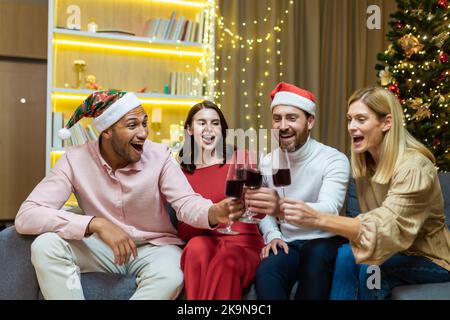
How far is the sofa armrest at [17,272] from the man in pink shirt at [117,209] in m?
0.07

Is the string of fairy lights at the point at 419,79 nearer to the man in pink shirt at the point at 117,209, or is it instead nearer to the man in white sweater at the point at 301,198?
the man in white sweater at the point at 301,198

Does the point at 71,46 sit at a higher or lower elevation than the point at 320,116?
higher

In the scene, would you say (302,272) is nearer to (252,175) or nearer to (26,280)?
(252,175)

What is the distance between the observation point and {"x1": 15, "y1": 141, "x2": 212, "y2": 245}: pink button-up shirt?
199cm

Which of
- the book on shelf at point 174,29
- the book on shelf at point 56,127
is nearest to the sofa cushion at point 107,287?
the book on shelf at point 56,127

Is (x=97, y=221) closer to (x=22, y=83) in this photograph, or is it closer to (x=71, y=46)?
(x=71, y=46)

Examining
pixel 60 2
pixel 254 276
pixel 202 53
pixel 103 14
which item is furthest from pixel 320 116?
pixel 254 276

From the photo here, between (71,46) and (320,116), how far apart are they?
8.53 ft

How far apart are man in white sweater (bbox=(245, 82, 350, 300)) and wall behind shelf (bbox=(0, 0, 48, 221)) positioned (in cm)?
394

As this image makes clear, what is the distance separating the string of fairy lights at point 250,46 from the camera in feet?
16.2

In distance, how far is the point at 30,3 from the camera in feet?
17.8

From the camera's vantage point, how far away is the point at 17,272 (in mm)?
1825

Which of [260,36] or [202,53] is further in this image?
[260,36]
